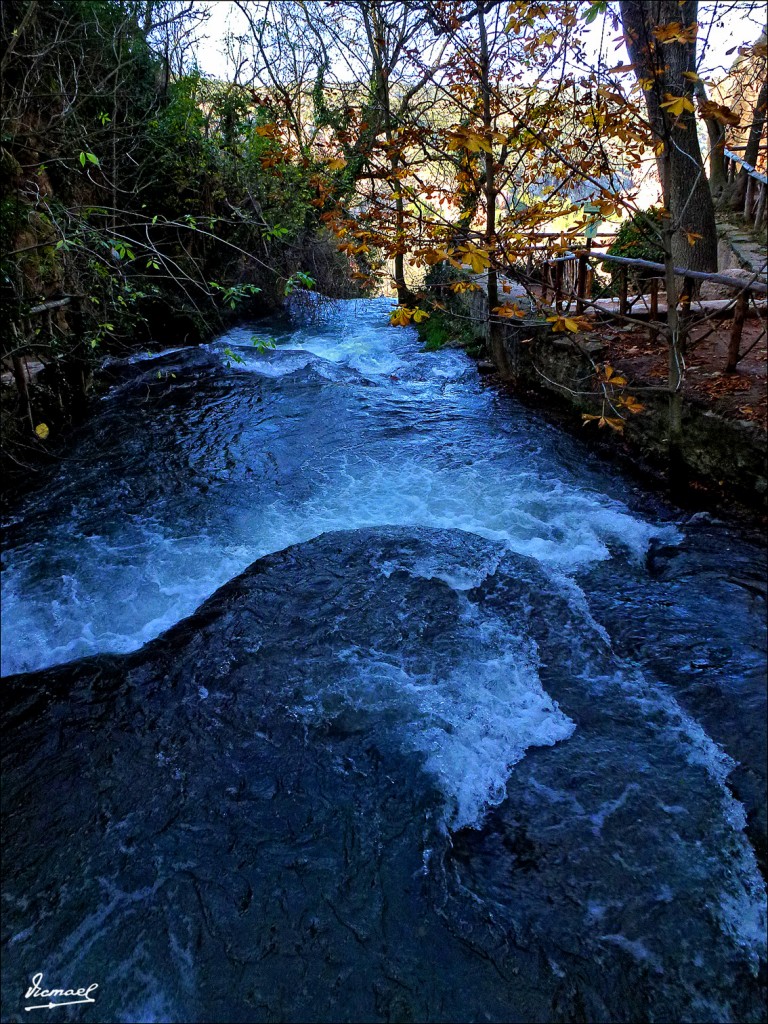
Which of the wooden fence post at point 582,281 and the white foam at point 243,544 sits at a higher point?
the wooden fence post at point 582,281

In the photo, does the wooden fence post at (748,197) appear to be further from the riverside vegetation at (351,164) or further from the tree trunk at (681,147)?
the tree trunk at (681,147)

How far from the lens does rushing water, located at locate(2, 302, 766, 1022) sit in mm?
2705

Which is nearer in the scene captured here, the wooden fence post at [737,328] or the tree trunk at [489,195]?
the wooden fence post at [737,328]

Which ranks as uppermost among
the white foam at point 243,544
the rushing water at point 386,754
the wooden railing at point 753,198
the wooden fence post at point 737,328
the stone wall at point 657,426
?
the wooden railing at point 753,198

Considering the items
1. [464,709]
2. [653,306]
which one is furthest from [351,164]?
[464,709]

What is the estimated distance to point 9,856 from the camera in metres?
3.18

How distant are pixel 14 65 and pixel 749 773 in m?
10.2

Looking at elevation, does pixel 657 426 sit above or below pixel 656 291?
below

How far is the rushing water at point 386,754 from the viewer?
2705 mm

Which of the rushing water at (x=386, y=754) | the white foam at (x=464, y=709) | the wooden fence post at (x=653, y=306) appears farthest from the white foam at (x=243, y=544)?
the wooden fence post at (x=653, y=306)

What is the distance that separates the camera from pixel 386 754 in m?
3.68

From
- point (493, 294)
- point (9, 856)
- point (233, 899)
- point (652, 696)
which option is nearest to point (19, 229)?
point (493, 294)

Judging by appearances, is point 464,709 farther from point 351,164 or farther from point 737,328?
point 351,164

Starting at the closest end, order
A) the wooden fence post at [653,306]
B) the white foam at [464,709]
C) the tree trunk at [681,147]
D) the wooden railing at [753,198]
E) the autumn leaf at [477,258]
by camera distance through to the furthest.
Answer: the white foam at [464,709] < the autumn leaf at [477,258] < the tree trunk at [681,147] < the wooden fence post at [653,306] < the wooden railing at [753,198]
